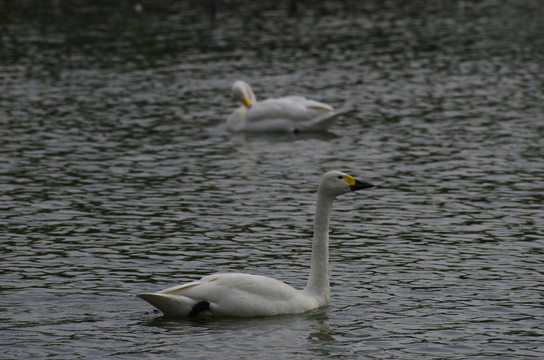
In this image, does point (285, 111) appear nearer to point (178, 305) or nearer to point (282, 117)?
point (282, 117)

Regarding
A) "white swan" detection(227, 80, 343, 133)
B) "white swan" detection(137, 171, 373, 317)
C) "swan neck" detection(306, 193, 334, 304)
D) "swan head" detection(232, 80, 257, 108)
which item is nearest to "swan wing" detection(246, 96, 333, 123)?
"white swan" detection(227, 80, 343, 133)

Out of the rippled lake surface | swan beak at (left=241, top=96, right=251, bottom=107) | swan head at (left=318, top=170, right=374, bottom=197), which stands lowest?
the rippled lake surface

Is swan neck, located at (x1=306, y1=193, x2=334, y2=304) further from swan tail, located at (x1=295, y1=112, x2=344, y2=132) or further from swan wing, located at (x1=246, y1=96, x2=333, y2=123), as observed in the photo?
swan wing, located at (x1=246, y1=96, x2=333, y2=123)

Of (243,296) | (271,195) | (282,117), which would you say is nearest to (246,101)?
(282,117)

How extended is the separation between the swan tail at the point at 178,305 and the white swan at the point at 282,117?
14.6 metres

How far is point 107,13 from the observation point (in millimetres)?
52062

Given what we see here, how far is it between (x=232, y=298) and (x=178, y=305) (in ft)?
2.05

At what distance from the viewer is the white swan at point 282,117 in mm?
26750

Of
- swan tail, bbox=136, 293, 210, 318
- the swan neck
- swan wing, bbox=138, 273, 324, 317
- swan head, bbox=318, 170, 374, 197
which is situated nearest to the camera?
swan tail, bbox=136, 293, 210, 318

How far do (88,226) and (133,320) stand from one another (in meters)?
4.73

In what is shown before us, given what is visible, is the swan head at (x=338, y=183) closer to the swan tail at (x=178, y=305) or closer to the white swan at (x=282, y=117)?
the swan tail at (x=178, y=305)

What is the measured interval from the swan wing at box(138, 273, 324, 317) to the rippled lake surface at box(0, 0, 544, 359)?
158mm

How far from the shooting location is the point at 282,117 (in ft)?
88.7

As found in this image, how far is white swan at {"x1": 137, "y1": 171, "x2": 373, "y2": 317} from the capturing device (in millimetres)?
12336
